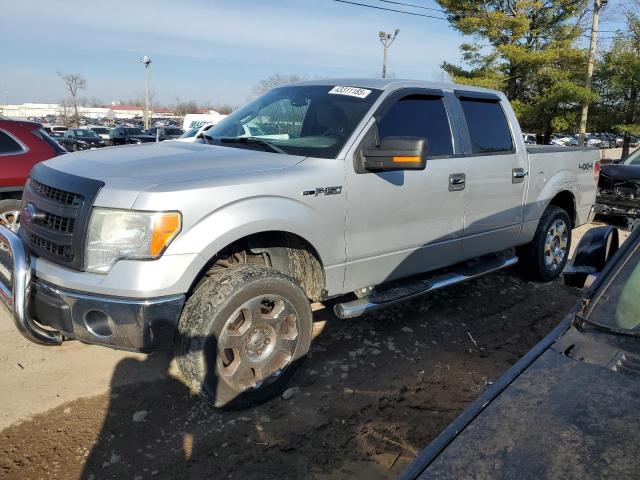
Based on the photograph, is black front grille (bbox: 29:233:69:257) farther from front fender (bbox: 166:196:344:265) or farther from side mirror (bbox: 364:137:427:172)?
side mirror (bbox: 364:137:427:172)

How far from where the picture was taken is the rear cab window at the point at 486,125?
471 centimetres

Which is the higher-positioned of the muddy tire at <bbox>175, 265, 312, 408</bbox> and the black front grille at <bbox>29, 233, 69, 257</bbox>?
the black front grille at <bbox>29, 233, 69, 257</bbox>

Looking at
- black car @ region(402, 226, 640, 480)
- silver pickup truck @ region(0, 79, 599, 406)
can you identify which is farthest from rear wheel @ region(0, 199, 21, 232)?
black car @ region(402, 226, 640, 480)

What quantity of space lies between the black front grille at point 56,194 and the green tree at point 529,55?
20.3 meters

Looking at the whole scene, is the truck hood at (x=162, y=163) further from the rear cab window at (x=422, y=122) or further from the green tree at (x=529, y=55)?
the green tree at (x=529, y=55)

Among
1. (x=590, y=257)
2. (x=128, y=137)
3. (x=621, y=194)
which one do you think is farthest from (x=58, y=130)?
(x=590, y=257)

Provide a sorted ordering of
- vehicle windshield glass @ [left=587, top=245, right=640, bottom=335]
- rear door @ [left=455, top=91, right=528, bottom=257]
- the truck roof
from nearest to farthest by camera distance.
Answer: vehicle windshield glass @ [left=587, top=245, right=640, bottom=335]
the truck roof
rear door @ [left=455, top=91, right=528, bottom=257]

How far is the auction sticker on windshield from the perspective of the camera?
4.00 metres

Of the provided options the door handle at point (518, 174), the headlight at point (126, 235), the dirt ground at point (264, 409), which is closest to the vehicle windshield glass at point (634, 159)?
the door handle at point (518, 174)

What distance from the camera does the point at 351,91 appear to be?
13.4ft

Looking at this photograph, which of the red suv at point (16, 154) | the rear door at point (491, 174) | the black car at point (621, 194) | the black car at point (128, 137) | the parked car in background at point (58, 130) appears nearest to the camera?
the rear door at point (491, 174)

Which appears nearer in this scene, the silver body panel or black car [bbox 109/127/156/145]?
the silver body panel

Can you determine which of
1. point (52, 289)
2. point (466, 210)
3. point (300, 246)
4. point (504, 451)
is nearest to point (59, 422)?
point (52, 289)

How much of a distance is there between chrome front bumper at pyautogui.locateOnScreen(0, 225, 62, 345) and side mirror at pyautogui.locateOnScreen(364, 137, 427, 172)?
86.9 inches
